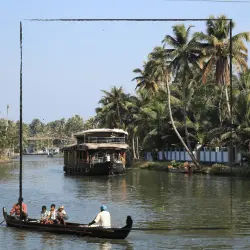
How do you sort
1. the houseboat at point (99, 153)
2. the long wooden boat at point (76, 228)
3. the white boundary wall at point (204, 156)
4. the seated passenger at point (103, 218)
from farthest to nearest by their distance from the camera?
the white boundary wall at point (204, 156), the houseboat at point (99, 153), the seated passenger at point (103, 218), the long wooden boat at point (76, 228)

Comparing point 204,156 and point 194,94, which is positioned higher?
point 194,94

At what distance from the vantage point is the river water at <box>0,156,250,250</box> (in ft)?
71.9

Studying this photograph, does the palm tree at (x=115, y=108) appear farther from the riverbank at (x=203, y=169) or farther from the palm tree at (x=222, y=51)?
the palm tree at (x=222, y=51)

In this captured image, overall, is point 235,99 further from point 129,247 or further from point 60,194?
point 129,247

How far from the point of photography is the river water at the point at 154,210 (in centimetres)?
2191

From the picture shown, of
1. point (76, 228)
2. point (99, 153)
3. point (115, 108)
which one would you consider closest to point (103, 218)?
point (76, 228)

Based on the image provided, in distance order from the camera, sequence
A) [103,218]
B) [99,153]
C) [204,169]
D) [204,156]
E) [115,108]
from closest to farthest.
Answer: [103,218], [204,169], [99,153], [204,156], [115,108]

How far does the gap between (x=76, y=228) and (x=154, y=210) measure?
994 centimetres

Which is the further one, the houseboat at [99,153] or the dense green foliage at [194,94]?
the houseboat at [99,153]

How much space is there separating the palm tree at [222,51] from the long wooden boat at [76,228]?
3250cm

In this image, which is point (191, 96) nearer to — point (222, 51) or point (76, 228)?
point (222, 51)

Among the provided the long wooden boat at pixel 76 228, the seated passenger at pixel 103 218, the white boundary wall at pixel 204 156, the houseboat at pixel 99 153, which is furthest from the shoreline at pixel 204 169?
the seated passenger at pixel 103 218

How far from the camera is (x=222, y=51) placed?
53969mm

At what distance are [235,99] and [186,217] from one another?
2830 cm
